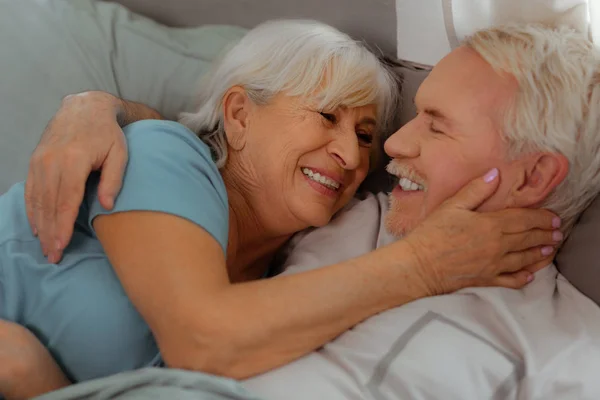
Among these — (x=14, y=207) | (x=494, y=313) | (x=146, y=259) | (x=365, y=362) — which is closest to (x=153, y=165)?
(x=146, y=259)

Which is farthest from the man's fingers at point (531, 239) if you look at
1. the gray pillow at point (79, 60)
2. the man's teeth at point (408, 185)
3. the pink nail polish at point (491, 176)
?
the gray pillow at point (79, 60)

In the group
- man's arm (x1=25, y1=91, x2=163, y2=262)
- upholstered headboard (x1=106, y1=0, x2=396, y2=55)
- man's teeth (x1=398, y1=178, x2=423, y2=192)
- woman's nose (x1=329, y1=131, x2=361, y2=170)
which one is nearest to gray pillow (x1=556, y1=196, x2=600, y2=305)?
man's teeth (x1=398, y1=178, x2=423, y2=192)

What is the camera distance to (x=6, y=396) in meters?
1.03

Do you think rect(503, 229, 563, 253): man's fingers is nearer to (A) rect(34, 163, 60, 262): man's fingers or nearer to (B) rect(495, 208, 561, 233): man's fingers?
(B) rect(495, 208, 561, 233): man's fingers

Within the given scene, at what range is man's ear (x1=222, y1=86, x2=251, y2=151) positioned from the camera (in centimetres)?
142

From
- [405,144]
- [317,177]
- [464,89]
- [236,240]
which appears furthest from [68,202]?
[464,89]

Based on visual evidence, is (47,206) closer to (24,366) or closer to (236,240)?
(24,366)

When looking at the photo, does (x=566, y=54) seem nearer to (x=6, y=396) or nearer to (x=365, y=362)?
(x=365, y=362)

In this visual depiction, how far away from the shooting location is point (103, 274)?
1.17 metres

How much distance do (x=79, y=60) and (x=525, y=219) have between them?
120 centimetres

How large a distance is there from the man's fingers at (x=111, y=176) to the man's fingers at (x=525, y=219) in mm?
669

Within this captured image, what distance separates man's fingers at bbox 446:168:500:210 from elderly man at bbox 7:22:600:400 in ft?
0.08

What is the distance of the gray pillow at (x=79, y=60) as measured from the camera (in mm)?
1631

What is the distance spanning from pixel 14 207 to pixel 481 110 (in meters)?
0.93
